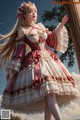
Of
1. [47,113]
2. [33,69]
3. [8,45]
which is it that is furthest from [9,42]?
[47,113]

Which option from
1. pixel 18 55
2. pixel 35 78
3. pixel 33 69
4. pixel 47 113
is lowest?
pixel 47 113

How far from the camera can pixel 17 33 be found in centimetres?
421

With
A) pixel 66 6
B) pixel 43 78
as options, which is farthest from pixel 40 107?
pixel 66 6

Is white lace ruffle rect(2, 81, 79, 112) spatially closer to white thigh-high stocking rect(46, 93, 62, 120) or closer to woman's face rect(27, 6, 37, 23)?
white thigh-high stocking rect(46, 93, 62, 120)

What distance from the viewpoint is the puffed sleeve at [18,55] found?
3.87 meters

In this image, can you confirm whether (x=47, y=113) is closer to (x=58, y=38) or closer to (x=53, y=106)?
(x=53, y=106)

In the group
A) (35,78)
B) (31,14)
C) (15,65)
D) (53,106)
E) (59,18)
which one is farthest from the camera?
(59,18)

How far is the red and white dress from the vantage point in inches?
142

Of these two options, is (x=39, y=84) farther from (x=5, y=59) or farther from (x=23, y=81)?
(x=5, y=59)

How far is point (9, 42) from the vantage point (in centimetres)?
421

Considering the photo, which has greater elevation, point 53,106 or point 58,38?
point 58,38

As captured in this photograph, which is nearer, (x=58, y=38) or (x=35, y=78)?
(x=35, y=78)

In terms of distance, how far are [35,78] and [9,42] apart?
31.5 inches

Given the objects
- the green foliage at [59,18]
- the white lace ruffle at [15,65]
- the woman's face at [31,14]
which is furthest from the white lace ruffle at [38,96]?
the green foliage at [59,18]
